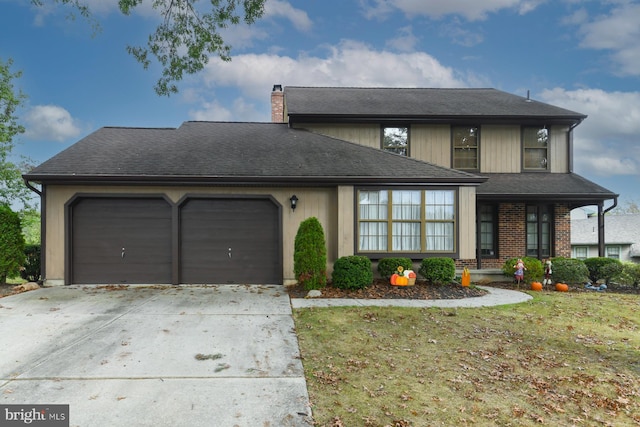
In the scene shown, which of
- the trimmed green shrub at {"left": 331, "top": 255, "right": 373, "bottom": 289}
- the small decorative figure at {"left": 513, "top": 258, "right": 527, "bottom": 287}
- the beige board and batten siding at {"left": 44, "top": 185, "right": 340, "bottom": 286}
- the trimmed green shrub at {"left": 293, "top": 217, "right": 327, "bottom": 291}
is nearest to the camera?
the trimmed green shrub at {"left": 293, "top": 217, "right": 327, "bottom": 291}

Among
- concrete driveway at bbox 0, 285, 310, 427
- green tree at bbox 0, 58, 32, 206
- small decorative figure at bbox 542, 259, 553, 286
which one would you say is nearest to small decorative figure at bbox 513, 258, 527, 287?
small decorative figure at bbox 542, 259, 553, 286

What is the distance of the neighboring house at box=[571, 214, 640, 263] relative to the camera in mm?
22812

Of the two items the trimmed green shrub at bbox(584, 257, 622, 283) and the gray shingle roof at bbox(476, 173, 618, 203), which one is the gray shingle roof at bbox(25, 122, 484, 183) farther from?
the trimmed green shrub at bbox(584, 257, 622, 283)

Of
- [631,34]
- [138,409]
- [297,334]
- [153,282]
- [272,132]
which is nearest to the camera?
[138,409]

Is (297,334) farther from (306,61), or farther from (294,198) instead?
(306,61)

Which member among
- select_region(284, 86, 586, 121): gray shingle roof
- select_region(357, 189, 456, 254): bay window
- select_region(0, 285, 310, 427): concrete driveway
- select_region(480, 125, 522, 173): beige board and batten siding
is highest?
select_region(284, 86, 586, 121): gray shingle roof

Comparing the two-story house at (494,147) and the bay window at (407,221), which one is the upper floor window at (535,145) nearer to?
the two-story house at (494,147)

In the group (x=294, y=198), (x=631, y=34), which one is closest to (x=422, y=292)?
(x=294, y=198)

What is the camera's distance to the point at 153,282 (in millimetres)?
9375

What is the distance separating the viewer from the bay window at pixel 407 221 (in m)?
9.35

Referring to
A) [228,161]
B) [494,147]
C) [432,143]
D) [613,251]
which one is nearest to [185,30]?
[228,161]

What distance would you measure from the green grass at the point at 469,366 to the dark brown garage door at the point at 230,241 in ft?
10.5

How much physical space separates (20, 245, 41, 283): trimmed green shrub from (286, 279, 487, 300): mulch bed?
7.12 meters

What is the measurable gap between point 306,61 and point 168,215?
1451 centimetres
